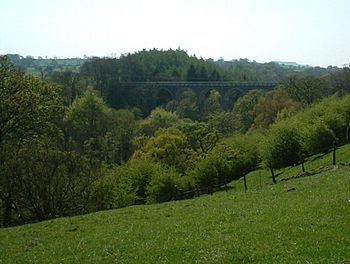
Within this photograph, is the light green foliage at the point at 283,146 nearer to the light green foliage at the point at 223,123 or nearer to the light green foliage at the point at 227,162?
the light green foliage at the point at 227,162

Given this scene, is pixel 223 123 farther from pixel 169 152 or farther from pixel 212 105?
pixel 212 105

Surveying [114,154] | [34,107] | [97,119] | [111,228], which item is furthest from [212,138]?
[111,228]

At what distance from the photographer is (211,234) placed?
1479 centimetres

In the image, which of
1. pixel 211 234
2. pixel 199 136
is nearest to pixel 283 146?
pixel 199 136

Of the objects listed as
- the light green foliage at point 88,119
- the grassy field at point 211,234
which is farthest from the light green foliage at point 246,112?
the grassy field at point 211,234

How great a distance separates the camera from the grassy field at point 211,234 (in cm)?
1191

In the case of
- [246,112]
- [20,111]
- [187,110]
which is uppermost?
Result: [20,111]

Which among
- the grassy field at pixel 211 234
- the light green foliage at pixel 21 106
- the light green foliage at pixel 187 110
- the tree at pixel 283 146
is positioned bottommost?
the light green foliage at pixel 187 110

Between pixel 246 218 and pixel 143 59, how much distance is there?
15370cm

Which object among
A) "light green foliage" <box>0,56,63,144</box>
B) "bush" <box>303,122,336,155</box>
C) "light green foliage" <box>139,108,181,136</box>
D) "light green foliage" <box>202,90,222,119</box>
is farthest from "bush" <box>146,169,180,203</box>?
"light green foliage" <box>202,90,222,119</box>

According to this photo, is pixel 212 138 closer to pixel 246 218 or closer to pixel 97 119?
pixel 97 119

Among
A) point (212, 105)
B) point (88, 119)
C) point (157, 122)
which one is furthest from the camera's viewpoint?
point (212, 105)

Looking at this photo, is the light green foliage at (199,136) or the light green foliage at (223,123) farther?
the light green foliage at (223,123)

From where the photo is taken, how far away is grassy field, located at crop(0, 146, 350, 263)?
11.9 m
